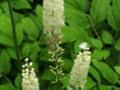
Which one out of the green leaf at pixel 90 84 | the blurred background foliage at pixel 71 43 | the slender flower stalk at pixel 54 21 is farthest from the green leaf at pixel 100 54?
the slender flower stalk at pixel 54 21

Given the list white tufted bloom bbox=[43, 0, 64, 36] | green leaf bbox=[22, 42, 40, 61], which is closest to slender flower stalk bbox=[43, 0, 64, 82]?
white tufted bloom bbox=[43, 0, 64, 36]

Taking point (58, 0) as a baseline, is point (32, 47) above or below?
below

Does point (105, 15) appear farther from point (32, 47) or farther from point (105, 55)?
point (32, 47)

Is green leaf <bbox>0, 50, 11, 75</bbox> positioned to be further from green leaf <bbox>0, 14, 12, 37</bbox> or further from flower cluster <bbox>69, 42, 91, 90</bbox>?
flower cluster <bbox>69, 42, 91, 90</bbox>

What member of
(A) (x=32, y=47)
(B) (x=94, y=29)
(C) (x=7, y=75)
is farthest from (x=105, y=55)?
(C) (x=7, y=75)

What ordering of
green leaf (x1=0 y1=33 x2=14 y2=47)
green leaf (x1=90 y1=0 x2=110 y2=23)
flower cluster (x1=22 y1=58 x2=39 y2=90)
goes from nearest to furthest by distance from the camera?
flower cluster (x1=22 y1=58 x2=39 y2=90), green leaf (x1=0 y1=33 x2=14 y2=47), green leaf (x1=90 y1=0 x2=110 y2=23)

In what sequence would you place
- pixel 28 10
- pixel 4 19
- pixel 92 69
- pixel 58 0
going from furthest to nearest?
pixel 28 10 → pixel 4 19 → pixel 92 69 → pixel 58 0
